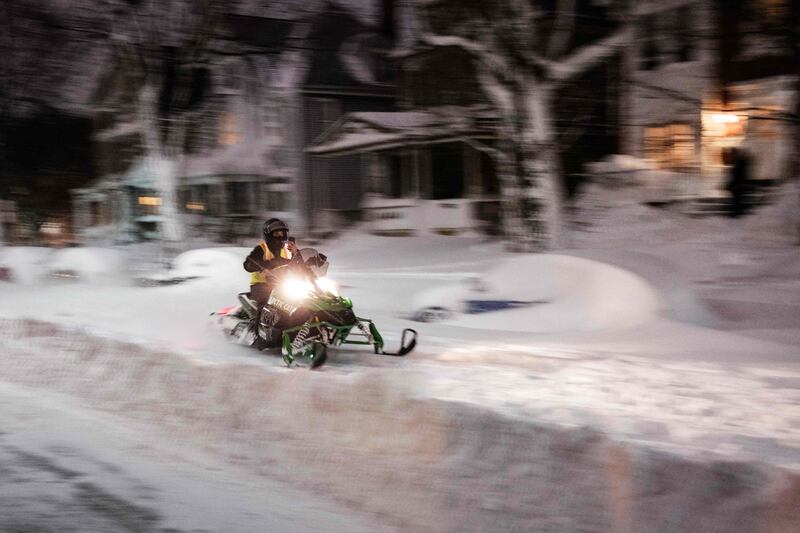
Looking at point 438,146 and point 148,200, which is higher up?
point 438,146

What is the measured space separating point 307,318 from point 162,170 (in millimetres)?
13566

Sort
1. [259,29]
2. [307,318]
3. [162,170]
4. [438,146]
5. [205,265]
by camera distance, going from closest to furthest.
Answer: [307,318]
[205,265]
[162,170]
[259,29]
[438,146]

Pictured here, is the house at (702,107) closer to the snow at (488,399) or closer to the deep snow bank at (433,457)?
the snow at (488,399)

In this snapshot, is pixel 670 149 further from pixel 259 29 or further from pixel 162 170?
pixel 162 170

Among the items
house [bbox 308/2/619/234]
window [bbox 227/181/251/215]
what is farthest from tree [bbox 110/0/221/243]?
window [bbox 227/181/251/215]

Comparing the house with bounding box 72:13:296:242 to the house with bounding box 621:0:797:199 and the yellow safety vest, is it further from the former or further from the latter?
the yellow safety vest

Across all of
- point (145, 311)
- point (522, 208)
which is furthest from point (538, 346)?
point (522, 208)

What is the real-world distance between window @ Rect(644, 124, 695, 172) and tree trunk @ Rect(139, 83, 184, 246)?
1297 cm

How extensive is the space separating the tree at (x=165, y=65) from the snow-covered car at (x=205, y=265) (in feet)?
16.0

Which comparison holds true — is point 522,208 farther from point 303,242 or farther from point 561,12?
point 303,242

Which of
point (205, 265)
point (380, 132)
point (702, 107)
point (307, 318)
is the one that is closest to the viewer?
point (307, 318)

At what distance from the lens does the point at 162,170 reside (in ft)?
71.4

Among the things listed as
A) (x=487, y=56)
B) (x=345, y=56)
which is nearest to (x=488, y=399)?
(x=487, y=56)

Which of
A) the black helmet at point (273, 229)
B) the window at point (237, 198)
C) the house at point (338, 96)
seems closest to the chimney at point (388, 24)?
the house at point (338, 96)
